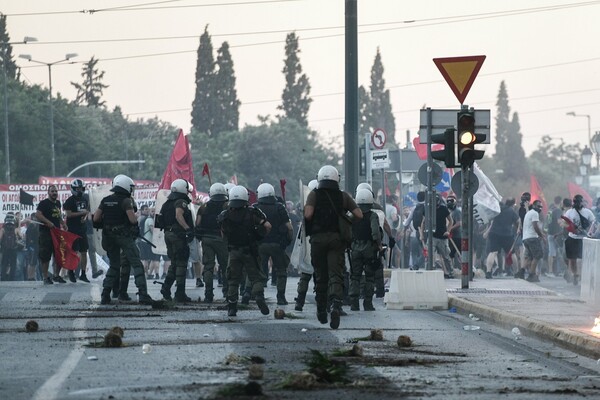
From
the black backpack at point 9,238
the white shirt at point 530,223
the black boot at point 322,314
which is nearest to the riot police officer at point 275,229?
the black boot at point 322,314

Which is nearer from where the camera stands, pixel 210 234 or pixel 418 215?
pixel 210 234

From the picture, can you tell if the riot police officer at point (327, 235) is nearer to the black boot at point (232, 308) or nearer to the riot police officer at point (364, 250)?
the black boot at point (232, 308)

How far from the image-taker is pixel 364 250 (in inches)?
780

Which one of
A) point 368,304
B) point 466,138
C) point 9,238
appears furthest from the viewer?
point 9,238

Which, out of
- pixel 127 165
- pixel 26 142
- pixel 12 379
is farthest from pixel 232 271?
pixel 127 165

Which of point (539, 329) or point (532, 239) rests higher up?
point (532, 239)

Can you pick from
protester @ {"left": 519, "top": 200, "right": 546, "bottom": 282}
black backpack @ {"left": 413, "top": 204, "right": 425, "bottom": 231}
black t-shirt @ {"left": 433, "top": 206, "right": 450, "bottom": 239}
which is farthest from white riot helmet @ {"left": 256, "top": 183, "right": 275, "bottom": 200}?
protester @ {"left": 519, "top": 200, "right": 546, "bottom": 282}

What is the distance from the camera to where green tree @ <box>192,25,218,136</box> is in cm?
10947

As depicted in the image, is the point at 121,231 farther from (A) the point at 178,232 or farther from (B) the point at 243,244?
(B) the point at 243,244

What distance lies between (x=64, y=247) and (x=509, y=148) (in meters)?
162

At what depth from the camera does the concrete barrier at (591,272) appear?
19.7 m

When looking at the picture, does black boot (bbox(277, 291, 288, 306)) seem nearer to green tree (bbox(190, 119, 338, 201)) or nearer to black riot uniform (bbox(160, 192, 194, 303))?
black riot uniform (bbox(160, 192, 194, 303))

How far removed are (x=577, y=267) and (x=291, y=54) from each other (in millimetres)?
89309

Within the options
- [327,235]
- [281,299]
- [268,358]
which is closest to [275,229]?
[281,299]
